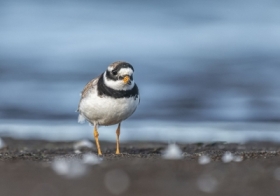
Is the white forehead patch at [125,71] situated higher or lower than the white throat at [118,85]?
higher

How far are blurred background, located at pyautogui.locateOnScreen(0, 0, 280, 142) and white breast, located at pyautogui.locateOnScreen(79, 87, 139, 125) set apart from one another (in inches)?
152

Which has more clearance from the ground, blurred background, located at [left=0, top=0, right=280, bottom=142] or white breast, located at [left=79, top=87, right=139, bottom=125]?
blurred background, located at [left=0, top=0, right=280, bottom=142]

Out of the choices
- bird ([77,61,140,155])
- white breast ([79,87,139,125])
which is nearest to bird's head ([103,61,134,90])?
bird ([77,61,140,155])

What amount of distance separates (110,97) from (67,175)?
262 centimetres

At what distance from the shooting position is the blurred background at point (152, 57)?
1338 centimetres

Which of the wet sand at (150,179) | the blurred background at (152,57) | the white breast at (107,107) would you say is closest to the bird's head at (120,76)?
the white breast at (107,107)

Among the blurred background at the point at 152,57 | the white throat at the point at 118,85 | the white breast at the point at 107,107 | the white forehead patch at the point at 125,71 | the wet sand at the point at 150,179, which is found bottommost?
the wet sand at the point at 150,179

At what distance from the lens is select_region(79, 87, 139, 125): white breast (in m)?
7.50

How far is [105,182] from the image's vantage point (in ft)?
15.5

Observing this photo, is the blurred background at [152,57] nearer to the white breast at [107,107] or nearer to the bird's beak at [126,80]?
the white breast at [107,107]

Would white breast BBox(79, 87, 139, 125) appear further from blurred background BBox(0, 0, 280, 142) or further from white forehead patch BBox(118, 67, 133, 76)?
blurred background BBox(0, 0, 280, 142)

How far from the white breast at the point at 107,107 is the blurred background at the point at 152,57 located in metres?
3.86

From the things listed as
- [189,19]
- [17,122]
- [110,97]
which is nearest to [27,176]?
[110,97]

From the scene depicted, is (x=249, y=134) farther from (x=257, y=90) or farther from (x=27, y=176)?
(x=27, y=176)
